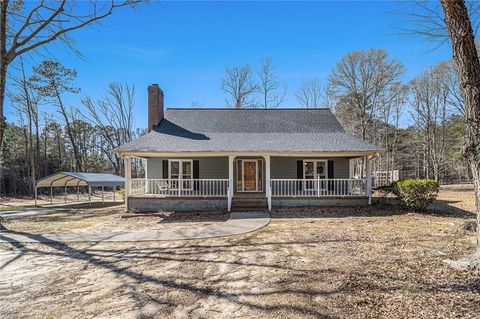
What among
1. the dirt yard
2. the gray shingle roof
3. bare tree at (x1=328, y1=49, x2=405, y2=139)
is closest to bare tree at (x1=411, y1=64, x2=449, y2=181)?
bare tree at (x1=328, y1=49, x2=405, y2=139)

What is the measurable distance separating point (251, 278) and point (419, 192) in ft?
33.2

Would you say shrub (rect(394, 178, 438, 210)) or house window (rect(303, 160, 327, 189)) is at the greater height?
house window (rect(303, 160, 327, 189))

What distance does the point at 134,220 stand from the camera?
37.8ft

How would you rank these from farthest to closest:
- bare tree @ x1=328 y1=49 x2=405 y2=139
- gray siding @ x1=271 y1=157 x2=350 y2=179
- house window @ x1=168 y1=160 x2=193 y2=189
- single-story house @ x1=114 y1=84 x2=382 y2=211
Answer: bare tree @ x1=328 y1=49 x2=405 y2=139, gray siding @ x1=271 y1=157 x2=350 y2=179, house window @ x1=168 y1=160 x2=193 y2=189, single-story house @ x1=114 y1=84 x2=382 y2=211

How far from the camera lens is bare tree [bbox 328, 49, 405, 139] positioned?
2631 cm

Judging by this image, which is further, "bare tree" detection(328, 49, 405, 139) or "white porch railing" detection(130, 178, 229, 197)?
"bare tree" detection(328, 49, 405, 139)

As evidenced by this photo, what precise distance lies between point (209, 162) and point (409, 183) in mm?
10017

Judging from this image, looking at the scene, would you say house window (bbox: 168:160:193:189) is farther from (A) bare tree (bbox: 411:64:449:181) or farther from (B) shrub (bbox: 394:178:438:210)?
(A) bare tree (bbox: 411:64:449:181)

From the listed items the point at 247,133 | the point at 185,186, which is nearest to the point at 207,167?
the point at 185,186

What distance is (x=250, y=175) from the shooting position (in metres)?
15.6

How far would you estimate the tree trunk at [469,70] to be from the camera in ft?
15.6

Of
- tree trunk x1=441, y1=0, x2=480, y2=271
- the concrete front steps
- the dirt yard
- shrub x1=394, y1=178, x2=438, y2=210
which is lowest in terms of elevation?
the dirt yard

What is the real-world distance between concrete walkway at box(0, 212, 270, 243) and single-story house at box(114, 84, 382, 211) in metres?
3.48

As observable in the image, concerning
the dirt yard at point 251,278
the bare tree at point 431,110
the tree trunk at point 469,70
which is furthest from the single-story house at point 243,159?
the bare tree at point 431,110
